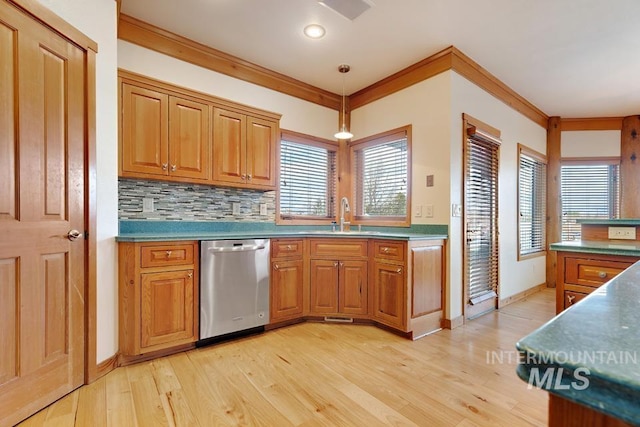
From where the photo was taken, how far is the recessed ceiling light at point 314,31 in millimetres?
2607

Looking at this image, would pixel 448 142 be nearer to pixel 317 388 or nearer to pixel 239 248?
pixel 239 248

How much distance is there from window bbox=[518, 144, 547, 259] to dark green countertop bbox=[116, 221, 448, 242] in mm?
1863

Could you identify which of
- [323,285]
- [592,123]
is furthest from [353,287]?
[592,123]

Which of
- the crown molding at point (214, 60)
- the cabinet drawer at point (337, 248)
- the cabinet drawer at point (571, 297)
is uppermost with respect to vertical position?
the crown molding at point (214, 60)

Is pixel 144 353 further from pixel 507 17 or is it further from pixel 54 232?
pixel 507 17

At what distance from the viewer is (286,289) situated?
2.92m

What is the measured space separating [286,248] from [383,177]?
148 centimetres

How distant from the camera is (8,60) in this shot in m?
1.57

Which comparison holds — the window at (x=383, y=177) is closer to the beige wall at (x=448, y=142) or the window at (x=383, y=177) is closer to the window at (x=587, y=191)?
the beige wall at (x=448, y=142)

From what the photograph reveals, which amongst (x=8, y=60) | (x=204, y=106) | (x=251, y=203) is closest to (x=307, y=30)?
(x=204, y=106)

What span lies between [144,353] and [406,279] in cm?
210

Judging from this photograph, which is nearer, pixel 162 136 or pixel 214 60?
pixel 162 136

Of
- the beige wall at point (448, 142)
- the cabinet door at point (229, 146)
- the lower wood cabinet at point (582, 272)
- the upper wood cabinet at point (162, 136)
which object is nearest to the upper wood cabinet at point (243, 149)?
the cabinet door at point (229, 146)

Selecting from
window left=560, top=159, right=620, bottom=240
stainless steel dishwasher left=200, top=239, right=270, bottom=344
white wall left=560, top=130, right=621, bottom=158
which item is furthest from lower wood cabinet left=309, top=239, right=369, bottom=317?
white wall left=560, top=130, right=621, bottom=158
